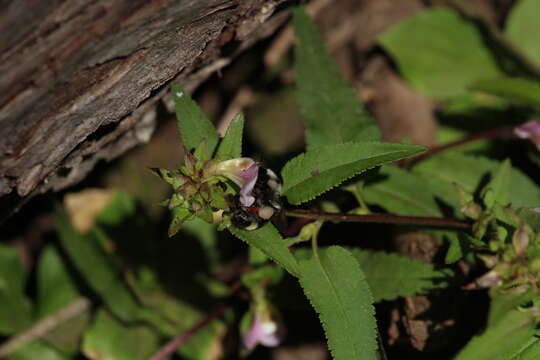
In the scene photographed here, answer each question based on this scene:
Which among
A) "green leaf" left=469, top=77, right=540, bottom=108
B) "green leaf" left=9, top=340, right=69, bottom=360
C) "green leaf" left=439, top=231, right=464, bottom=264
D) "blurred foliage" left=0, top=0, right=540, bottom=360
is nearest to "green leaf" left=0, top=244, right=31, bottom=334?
"blurred foliage" left=0, top=0, right=540, bottom=360

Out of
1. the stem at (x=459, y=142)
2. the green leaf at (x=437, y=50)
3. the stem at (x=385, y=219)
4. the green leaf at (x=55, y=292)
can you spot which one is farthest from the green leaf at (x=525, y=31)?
the green leaf at (x=55, y=292)

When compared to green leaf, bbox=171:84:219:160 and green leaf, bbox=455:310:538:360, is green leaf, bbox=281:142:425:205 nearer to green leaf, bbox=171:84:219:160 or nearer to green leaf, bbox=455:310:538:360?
green leaf, bbox=171:84:219:160

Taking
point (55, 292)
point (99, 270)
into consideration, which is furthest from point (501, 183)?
point (55, 292)

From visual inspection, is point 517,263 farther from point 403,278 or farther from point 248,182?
point 248,182

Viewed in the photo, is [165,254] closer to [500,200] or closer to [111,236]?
[111,236]

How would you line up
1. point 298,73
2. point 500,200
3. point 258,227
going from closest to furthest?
point 258,227, point 500,200, point 298,73

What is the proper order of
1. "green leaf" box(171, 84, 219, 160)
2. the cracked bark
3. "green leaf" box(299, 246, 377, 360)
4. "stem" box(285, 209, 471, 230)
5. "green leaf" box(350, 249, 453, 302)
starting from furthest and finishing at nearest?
"green leaf" box(350, 249, 453, 302)
"stem" box(285, 209, 471, 230)
"green leaf" box(171, 84, 219, 160)
"green leaf" box(299, 246, 377, 360)
the cracked bark

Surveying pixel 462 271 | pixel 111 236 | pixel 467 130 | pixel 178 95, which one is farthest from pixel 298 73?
pixel 111 236
